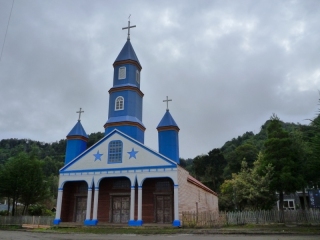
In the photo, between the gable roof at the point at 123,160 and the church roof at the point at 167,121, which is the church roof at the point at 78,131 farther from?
the church roof at the point at 167,121

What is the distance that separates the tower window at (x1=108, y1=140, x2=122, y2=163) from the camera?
24.5 meters

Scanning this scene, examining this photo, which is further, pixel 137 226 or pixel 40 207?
pixel 40 207

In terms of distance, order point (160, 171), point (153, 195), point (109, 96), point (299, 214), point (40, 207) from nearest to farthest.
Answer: point (299, 214)
point (160, 171)
point (153, 195)
point (109, 96)
point (40, 207)

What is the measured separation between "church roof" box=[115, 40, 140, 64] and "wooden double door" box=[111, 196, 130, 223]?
47.2ft

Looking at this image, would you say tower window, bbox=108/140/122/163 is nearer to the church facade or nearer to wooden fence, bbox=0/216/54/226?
the church facade

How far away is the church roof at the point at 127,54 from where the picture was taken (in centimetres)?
3117

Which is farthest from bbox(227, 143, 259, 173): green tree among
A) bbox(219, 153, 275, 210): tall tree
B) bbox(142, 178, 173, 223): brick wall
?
bbox(142, 178, 173, 223): brick wall

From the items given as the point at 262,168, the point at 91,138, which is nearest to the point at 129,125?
the point at 262,168

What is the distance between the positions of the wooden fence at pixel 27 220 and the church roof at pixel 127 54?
1704 centimetres

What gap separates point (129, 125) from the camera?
2825cm

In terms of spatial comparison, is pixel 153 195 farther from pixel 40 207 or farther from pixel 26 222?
pixel 40 207

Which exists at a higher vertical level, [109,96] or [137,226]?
[109,96]

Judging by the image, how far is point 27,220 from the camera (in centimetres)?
2745

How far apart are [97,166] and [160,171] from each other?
5611 mm
